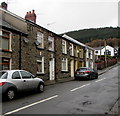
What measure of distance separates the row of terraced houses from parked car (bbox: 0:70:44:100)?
361 centimetres

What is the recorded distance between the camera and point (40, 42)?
16.0 metres

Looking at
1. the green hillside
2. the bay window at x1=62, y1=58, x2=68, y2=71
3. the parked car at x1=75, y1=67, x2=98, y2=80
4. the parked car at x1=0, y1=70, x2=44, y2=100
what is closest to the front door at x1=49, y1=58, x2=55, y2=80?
the bay window at x1=62, y1=58, x2=68, y2=71

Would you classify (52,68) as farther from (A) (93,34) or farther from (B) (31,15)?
(A) (93,34)

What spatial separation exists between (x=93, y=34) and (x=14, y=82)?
10882 cm

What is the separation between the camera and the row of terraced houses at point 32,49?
12055 mm

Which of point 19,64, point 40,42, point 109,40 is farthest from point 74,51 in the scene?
point 109,40

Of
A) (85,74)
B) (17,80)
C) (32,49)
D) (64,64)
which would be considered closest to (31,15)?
(32,49)

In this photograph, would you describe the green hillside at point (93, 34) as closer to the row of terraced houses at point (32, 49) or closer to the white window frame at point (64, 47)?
the white window frame at point (64, 47)

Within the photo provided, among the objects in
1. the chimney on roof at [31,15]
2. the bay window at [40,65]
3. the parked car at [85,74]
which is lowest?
the parked car at [85,74]

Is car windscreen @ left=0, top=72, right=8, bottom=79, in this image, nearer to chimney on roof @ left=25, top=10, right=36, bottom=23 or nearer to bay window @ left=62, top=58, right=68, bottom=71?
chimney on roof @ left=25, top=10, right=36, bottom=23

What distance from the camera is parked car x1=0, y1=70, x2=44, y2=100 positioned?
7.29 meters

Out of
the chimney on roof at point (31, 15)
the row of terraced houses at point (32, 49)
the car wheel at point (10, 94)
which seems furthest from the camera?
the chimney on roof at point (31, 15)

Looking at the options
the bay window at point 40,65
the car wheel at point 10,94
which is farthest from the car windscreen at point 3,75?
the bay window at point 40,65

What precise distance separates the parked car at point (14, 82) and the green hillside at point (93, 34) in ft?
305
